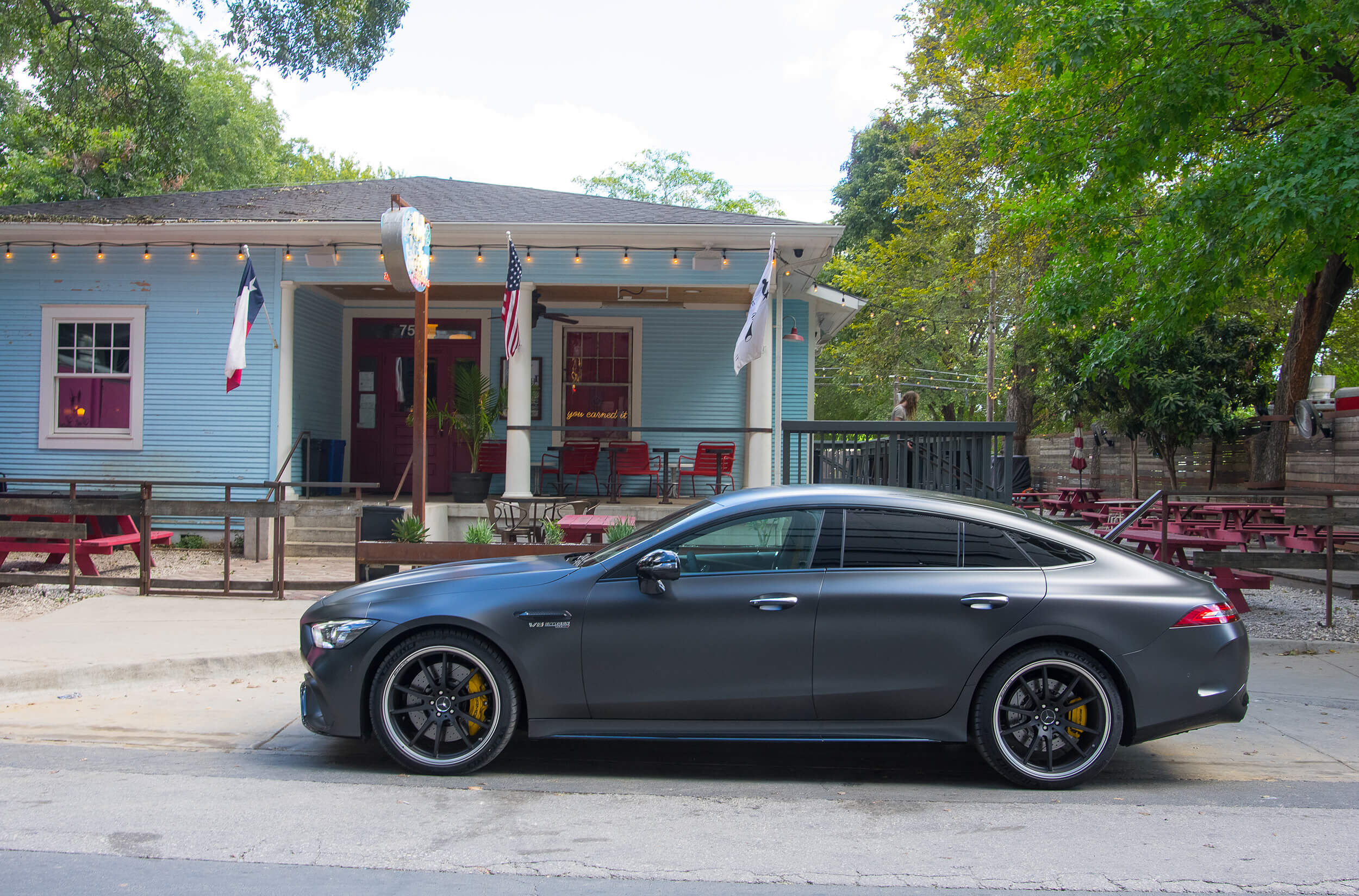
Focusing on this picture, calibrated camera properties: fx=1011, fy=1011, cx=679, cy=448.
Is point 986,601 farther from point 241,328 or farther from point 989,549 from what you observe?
point 241,328

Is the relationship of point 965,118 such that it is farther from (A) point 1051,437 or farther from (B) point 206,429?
(B) point 206,429

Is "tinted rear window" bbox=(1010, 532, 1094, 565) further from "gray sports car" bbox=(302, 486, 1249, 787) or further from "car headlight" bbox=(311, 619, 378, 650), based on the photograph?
"car headlight" bbox=(311, 619, 378, 650)

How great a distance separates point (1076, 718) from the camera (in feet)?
15.3

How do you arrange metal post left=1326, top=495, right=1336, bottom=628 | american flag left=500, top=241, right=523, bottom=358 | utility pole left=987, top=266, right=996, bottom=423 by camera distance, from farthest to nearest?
1. utility pole left=987, top=266, right=996, bottom=423
2. american flag left=500, top=241, right=523, bottom=358
3. metal post left=1326, top=495, right=1336, bottom=628

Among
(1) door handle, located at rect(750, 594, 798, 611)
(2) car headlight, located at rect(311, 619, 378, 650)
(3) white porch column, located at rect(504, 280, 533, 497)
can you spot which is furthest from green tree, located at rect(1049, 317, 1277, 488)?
(2) car headlight, located at rect(311, 619, 378, 650)

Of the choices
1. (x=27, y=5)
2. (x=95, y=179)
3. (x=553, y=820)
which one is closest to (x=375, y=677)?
(x=553, y=820)

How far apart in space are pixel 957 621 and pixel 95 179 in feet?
92.2

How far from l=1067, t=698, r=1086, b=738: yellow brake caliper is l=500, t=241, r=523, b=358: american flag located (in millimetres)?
7705

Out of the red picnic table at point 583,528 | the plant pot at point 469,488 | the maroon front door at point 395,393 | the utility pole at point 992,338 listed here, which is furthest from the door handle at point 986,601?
the utility pole at point 992,338

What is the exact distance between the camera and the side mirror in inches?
185

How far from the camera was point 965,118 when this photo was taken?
25.0 meters

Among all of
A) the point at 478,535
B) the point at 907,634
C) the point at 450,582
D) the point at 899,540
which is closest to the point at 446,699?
the point at 450,582

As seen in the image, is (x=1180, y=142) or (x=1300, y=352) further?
(x=1300, y=352)

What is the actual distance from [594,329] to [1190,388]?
1105cm
